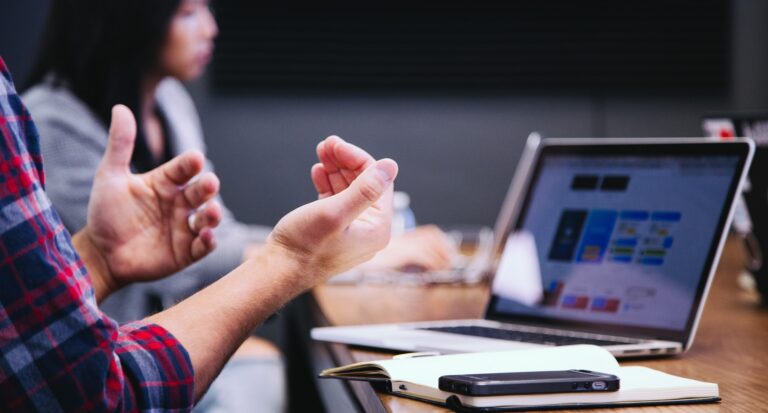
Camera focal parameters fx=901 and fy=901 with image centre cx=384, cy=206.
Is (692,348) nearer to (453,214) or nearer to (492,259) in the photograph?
(492,259)

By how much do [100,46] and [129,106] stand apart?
A: 17 cm

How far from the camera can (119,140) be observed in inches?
57.1

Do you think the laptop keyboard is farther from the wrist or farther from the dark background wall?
the dark background wall

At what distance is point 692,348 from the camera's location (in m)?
1.22

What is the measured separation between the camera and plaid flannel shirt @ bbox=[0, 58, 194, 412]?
2.71 feet

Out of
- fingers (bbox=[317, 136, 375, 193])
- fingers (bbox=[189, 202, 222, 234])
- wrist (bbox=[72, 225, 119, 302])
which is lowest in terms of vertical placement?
wrist (bbox=[72, 225, 119, 302])

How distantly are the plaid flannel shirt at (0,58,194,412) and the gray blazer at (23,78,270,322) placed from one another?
4.16 ft

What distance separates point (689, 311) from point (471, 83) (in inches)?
103

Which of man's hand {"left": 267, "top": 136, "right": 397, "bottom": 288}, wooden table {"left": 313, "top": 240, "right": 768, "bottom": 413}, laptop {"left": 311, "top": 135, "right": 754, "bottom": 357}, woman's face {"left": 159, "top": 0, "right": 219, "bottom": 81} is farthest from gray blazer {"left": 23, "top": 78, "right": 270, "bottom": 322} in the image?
man's hand {"left": 267, "top": 136, "right": 397, "bottom": 288}

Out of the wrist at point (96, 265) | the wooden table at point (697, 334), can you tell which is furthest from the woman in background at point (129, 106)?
the wrist at point (96, 265)

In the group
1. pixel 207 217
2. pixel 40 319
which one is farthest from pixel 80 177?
pixel 40 319

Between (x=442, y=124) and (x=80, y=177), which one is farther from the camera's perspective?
(x=442, y=124)

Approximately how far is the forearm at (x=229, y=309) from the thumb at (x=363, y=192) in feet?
0.33

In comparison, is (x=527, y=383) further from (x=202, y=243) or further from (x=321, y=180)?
(x=202, y=243)
